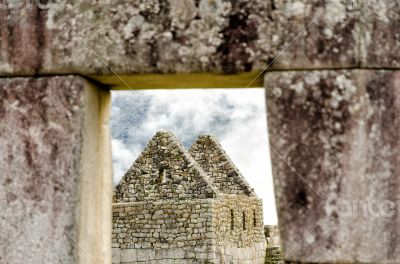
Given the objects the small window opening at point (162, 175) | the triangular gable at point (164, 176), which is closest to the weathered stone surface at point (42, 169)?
the triangular gable at point (164, 176)

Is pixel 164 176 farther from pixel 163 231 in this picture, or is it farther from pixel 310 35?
pixel 310 35

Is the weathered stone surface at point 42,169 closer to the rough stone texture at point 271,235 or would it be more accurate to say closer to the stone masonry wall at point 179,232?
the stone masonry wall at point 179,232

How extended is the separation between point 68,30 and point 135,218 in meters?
15.8

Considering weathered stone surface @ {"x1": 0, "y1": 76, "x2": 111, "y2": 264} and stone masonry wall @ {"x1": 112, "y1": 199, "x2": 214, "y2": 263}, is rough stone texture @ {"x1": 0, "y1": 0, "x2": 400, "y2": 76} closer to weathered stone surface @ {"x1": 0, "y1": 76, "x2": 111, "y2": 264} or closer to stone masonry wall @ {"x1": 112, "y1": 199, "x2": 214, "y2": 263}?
weathered stone surface @ {"x1": 0, "y1": 76, "x2": 111, "y2": 264}

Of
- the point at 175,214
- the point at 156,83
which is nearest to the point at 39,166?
the point at 156,83

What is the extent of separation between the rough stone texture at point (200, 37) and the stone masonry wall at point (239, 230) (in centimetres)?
1495

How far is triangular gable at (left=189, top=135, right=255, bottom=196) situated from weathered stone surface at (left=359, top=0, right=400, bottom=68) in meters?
17.7

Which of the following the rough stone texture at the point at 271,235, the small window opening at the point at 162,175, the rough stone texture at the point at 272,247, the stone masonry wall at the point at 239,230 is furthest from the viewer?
the rough stone texture at the point at 271,235

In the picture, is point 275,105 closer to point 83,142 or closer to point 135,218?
point 83,142

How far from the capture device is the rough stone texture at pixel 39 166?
17.0 ft

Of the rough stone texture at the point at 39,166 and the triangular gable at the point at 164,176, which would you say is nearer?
the rough stone texture at the point at 39,166

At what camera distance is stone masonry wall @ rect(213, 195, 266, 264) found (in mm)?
20406

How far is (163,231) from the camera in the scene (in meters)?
20.4

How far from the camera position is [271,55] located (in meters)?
5.19
